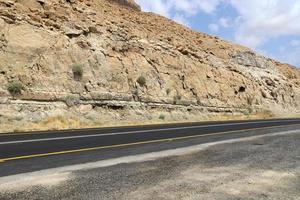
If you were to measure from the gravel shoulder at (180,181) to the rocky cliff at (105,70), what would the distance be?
15.0m

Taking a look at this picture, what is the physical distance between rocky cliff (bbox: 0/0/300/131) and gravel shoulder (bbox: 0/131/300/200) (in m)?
15.0

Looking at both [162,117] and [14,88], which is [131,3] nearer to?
[162,117]

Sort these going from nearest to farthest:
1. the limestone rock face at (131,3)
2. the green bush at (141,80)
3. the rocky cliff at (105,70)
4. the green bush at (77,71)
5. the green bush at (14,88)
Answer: the green bush at (14,88), the rocky cliff at (105,70), the green bush at (77,71), the green bush at (141,80), the limestone rock face at (131,3)

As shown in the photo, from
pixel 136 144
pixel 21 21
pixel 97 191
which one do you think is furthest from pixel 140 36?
pixel 97 191

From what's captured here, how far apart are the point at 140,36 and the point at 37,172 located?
112 ft

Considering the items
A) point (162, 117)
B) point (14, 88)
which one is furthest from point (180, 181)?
point (162, 117)

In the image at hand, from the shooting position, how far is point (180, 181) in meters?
8.25

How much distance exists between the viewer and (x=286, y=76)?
235ft

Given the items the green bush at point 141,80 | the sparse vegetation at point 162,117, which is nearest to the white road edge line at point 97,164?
the sparse vegetation at point 162,117

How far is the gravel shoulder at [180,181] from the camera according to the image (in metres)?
7.14

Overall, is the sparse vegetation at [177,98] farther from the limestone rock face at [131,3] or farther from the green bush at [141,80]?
the limestone rock face at [131,3]

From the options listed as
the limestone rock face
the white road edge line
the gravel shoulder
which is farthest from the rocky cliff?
the gravel shoulder

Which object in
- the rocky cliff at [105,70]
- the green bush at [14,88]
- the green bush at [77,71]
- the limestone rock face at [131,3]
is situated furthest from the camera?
the limestone rock face at [131,3]

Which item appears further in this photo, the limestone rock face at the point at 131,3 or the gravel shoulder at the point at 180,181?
the limestone rock face at the point at 131,3
